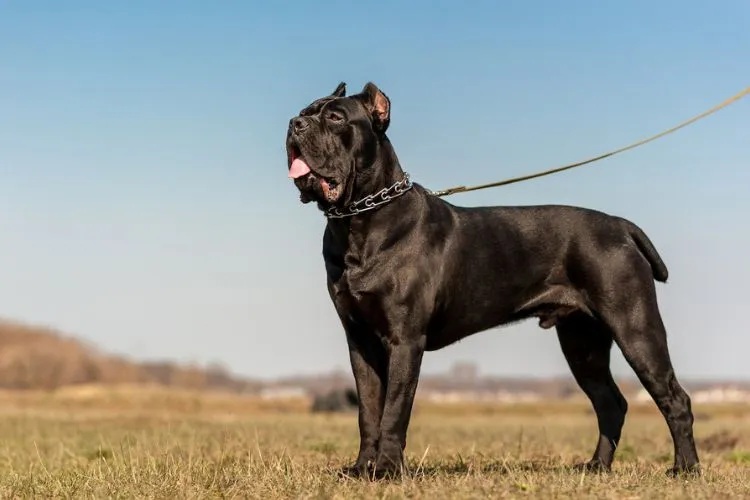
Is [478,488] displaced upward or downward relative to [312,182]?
downward

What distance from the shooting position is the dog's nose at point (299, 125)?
6746mm

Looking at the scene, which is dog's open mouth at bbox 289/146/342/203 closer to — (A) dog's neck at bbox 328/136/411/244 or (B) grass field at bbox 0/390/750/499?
(A) dog's neck at bbox 328/136/411/244

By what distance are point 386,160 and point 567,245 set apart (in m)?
1.71

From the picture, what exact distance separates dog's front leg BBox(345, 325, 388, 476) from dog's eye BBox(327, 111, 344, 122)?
1554 millimetres

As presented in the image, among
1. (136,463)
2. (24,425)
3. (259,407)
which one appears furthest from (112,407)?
(136,463)

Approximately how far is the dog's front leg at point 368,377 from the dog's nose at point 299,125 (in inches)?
60.5

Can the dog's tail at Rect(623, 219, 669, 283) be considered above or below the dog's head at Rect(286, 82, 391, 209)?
below

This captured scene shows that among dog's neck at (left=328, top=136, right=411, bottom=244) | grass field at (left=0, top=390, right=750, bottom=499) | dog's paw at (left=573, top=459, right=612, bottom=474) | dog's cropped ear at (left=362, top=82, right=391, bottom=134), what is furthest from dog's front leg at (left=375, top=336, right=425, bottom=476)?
dog's paw at (left=573, top=459, right=612, bottom=474)

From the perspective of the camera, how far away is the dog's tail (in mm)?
8062

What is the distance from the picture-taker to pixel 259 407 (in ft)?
110

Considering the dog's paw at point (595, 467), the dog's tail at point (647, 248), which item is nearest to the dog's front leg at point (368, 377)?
the dog's paw at point (595, 467)

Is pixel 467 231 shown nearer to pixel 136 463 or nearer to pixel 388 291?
pixel 388 291

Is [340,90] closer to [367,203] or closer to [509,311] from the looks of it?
[367,203]

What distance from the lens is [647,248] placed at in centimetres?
805
